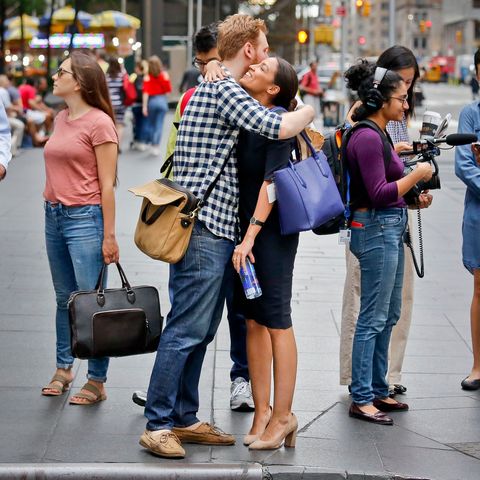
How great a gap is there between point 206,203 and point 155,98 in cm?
1752

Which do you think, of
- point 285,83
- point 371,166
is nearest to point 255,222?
point 285,83

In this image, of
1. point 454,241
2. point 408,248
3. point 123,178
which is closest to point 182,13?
point 123,178

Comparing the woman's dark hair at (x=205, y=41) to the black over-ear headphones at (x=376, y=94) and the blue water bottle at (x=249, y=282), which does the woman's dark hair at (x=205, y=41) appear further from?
the blue water bottle at (x=249, y=282)

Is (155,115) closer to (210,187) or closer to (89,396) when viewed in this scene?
(89,396)

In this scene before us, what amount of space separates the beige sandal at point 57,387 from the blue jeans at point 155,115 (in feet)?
51.5

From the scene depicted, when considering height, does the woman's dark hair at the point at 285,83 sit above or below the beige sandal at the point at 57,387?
above

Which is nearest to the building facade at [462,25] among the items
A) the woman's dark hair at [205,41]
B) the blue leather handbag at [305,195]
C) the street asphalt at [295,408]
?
the street asphalt at [295,408]

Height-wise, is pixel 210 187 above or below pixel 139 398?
Answer: above

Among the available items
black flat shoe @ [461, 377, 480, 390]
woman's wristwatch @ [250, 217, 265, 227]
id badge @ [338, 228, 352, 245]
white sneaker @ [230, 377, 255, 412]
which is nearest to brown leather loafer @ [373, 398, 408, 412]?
black flat shoe @ [461, 377, 480, 390]

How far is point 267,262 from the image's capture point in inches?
218

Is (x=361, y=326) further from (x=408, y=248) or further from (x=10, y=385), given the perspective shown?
(x=10, y=385)

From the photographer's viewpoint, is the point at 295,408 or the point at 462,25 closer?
the point at 295,408

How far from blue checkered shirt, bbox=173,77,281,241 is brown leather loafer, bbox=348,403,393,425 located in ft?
4.50

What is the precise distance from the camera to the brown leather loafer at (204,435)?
573 cm
